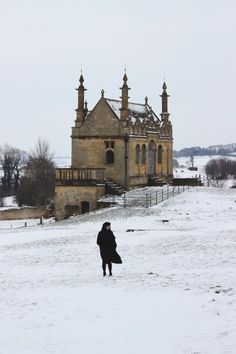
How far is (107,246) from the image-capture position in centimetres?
1794

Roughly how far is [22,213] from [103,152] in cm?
1808

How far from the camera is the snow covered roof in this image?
1971 inches

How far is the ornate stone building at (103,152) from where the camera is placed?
46.2m

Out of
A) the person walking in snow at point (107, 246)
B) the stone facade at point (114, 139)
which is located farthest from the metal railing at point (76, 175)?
the person walking in snow at point (107, 246)

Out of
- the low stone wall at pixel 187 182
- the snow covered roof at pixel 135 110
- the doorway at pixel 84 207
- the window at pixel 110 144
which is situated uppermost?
the snow covered roof at pixel 135 110

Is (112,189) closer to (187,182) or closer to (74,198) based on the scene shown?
(74,198)

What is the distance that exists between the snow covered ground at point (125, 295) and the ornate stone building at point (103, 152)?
17.0 meters

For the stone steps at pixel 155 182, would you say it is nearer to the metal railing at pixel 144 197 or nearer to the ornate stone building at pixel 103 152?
the ornate stone building at pixel 103 152

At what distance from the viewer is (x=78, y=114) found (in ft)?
167

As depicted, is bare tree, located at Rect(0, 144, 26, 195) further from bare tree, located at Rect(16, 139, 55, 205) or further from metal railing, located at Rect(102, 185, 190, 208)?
metal railing, located at Rect(102, 185, 190, 208)

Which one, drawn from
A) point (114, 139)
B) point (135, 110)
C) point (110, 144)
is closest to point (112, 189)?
point (110, 144)

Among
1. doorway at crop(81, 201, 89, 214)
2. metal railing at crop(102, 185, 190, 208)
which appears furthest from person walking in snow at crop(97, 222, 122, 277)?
doorway at crop(81, 201, 89, 214)

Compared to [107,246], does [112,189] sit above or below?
above

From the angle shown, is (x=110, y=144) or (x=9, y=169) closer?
(x=110, y=144)
